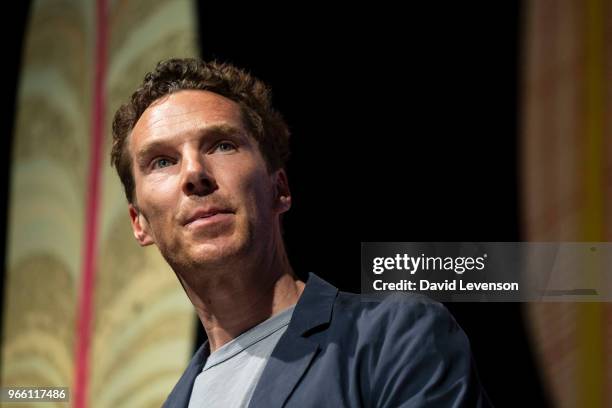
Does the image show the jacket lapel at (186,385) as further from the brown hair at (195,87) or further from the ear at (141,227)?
the brown hair at (195,87)

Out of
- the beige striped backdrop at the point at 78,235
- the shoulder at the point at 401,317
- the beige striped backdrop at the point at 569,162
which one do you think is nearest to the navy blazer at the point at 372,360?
the shoulder at the point at 401,317

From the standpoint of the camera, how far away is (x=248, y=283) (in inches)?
58.2

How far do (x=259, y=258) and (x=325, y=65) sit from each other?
0.56m

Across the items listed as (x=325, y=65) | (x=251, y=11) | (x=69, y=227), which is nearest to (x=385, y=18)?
(x=325, y=65)

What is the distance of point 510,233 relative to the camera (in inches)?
69.2

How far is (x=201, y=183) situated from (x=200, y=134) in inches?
4.1

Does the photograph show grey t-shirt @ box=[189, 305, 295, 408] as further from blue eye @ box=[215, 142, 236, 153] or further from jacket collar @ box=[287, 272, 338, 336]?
blue eye @ box=[215, 142, 236, 153]

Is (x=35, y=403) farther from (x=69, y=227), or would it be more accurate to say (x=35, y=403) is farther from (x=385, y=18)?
(x=385, y=18)

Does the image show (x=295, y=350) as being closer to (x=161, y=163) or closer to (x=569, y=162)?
(x=161, y=163)

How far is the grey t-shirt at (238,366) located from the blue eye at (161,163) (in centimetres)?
33

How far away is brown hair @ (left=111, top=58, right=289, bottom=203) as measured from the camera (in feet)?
5.18

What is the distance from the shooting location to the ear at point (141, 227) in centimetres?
158

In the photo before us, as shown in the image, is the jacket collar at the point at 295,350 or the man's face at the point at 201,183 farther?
the man's face at the point at 201,183

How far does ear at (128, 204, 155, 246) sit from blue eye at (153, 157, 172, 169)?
0.12 meters
